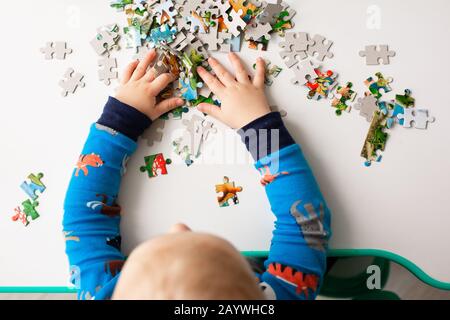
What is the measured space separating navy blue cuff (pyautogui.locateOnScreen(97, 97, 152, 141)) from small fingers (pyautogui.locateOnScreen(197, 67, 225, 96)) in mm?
159

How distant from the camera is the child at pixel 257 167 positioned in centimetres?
73

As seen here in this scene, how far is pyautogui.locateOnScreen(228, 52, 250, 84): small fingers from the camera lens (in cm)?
83

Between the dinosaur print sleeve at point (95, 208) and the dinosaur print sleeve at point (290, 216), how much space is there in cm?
29

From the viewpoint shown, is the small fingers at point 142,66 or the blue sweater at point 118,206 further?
the small fingers at point 142,66

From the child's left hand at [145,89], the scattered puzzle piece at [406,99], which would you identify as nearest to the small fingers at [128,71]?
the child's left hand at [145,89]

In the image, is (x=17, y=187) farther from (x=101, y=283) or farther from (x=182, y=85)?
(x=182, y=85)

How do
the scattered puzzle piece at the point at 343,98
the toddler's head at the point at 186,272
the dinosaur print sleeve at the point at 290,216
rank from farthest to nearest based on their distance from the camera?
1. the scattered puzzle piece at the point at 343,98
2. the dinosaur print sleeve at the point at 290,216
3. the toddler's head at the point at 186,272

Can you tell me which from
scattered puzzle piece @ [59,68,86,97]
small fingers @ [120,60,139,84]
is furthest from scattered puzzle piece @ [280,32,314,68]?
scattered puzzle piece @ [59,68,86,97]

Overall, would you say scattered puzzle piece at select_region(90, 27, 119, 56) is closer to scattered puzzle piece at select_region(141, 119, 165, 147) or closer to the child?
the child

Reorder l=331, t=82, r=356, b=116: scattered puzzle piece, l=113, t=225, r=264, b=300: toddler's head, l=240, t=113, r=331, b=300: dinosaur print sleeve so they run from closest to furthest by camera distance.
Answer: l=113, t=225, r=264, b=300: toddler's head, l=240, t=113, r=331, b=300: dinosaur print sleeve, l=331, t=82, r=356, b=116: scattered puzzle piece

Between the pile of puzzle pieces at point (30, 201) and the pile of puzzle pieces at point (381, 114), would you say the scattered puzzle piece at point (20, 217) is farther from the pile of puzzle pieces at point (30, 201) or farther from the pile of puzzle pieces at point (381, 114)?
the pile of puzzle pieces at point (381, 114)

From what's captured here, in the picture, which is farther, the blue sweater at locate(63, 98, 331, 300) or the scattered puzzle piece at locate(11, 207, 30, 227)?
the scattered puzzle piece at locate(11, 207, 30, 227)

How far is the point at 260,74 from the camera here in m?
0.82

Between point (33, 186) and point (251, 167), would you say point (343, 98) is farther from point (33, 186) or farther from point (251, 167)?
point (33, 186)
